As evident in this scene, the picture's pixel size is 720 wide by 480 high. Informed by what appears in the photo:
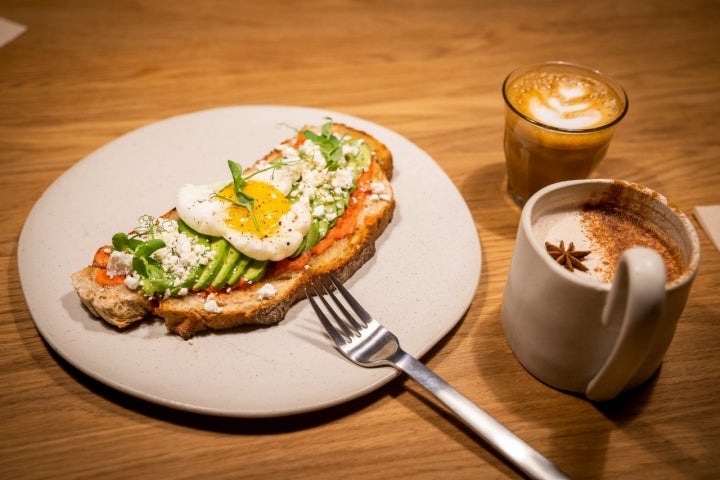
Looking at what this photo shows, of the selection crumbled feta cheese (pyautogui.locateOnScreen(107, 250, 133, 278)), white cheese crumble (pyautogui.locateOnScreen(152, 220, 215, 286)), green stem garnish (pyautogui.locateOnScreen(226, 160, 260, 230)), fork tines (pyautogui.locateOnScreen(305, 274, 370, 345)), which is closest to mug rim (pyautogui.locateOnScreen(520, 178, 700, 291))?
fork tines (pyautogui.locateOnScreen(305, 274, 370, 345))

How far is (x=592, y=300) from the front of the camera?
55.3 inches

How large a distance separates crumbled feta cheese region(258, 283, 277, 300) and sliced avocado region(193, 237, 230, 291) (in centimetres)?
16

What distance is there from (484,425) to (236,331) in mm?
797

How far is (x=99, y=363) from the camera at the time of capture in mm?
1670

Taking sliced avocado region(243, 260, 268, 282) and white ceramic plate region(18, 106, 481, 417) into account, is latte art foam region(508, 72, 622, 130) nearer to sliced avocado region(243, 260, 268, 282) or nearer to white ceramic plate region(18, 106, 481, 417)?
white ceramic plate region(18, 106, 481, 417)

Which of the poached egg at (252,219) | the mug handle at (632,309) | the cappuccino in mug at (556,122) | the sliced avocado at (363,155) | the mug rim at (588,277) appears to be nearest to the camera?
the mug handle at (632,309)

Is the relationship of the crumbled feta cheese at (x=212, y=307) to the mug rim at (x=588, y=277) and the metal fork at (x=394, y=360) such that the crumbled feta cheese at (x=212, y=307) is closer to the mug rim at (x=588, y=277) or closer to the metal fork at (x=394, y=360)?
the metal fork at (x=394, y=360)

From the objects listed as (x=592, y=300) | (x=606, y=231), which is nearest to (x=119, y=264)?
(x=592, y=300)

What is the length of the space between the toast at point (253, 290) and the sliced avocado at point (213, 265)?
0.08 feet

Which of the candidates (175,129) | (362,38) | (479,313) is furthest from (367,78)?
(479,313)

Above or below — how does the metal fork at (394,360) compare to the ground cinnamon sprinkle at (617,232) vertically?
below

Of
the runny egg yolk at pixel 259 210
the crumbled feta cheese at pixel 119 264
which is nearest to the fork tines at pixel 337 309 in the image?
the runny egg yolk at pixel 259 210

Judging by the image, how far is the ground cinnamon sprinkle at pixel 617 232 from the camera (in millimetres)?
1621

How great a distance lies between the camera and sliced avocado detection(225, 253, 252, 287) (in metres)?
1.86
